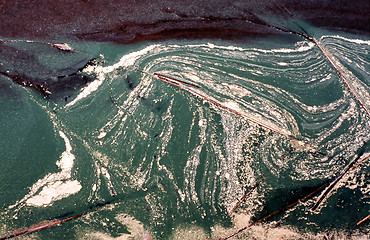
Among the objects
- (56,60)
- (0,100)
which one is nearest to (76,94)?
(56,60)

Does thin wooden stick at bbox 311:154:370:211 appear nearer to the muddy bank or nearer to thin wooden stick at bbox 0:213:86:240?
the muddy bank

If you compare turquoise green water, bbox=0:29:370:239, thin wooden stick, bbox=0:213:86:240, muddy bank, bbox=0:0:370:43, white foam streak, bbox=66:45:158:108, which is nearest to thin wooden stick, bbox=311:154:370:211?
turquoise green water, bbox=0:29:370:239

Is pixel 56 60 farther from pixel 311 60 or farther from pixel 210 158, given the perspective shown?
pixel 311 60

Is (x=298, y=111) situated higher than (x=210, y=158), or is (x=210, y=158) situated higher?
(x=298, y=111)

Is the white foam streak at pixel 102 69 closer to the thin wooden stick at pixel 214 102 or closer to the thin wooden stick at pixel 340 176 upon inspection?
the thin wooden stick at pixel 214 102

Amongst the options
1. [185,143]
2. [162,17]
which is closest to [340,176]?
[185,143]

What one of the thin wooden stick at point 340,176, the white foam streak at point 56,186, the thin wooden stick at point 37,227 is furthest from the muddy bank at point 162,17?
the thin wooden stick at point 37,227
